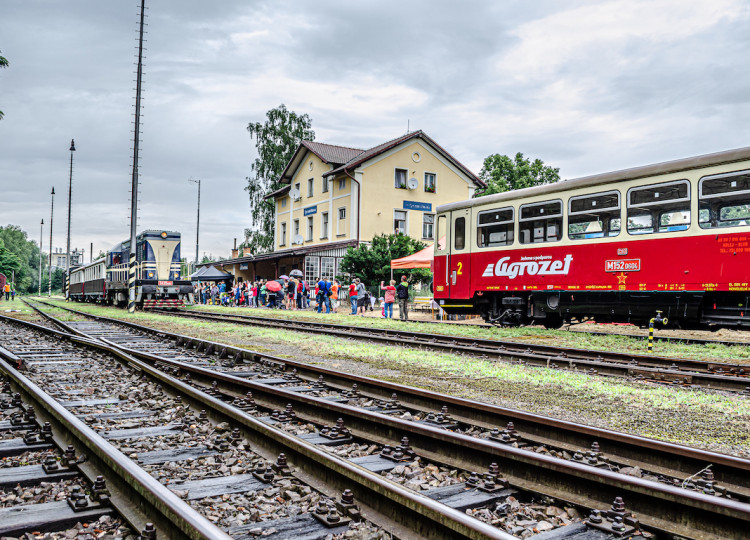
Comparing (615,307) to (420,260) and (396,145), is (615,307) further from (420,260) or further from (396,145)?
(396,145)

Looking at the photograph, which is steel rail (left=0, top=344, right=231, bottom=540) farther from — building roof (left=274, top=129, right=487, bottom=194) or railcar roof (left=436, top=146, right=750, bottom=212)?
building roof (left=274, top=129, right=487, bottom=194)

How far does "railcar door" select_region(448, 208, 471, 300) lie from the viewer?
1624cm

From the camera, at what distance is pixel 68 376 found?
26.8ft

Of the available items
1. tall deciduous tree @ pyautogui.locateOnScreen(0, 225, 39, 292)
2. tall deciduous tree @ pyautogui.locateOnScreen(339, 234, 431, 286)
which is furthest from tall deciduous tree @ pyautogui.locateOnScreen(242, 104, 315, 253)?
tall deciduous tree @ pyautogui.locateOnScreen(0, 225, 39, 292)

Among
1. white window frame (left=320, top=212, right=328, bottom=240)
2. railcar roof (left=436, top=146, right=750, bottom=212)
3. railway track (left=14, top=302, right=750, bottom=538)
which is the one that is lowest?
railway track (left=14, top=302, right=750, bottom=538)

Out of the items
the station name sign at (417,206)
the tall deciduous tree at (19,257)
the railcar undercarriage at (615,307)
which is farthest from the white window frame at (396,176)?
the tall deciduous tree at (19,257)

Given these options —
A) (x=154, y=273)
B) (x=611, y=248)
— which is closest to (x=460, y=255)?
(x=611, y=248)

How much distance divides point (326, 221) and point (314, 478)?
124ft

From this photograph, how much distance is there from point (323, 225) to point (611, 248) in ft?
98.3

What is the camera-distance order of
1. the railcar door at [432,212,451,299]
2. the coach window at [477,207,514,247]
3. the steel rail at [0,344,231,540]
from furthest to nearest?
the railcar door at [432,212,451,299] < the coach window at [477,207,514,247] < the steel rail at [0,344,231,540]

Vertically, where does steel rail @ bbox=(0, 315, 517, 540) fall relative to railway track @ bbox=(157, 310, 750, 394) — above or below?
below

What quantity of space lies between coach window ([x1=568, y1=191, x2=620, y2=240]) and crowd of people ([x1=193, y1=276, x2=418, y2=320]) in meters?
8.65

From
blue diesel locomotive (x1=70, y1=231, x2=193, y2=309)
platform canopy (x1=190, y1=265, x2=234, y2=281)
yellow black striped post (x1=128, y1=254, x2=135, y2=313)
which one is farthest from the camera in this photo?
platform canopy (x1=190, y1=265, x2=234, y2=281)

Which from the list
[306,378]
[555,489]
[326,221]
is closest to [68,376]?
[306,378]
